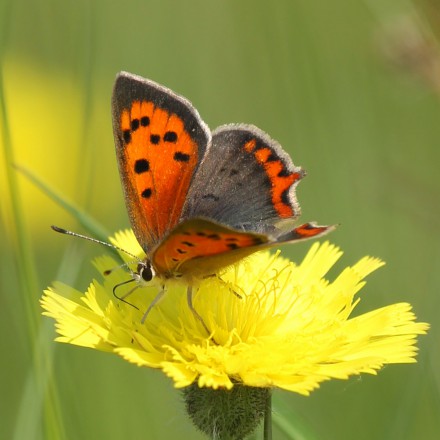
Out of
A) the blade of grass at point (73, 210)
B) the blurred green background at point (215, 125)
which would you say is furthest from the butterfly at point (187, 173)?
the blurred green background at point (215, 125)

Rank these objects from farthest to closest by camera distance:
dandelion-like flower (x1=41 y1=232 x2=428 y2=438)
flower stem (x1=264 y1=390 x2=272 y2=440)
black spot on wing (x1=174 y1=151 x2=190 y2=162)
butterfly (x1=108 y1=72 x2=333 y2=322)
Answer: black spot on wing (x1=174 y1=151 x2=190 y2=162), butterfly (x1=108 y1=72 x2=333 y2=322), dandelion-like flower (x1=41 y1=232 x2=428 y2=438), flower stem (x1=264 y1=390 x2=272 y2=440)

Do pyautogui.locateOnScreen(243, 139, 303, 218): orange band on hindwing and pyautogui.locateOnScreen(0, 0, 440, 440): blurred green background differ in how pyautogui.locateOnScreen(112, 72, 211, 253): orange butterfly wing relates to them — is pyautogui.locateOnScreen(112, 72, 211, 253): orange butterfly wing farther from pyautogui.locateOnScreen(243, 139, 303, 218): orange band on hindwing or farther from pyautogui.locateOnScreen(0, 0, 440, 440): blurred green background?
pyautogui.locateOnScreen(0, 0, 440, 440): blurred green background

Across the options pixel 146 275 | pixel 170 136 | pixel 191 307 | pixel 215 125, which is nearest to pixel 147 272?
pixel 146 275

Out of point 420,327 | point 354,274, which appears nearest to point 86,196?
point 354,274

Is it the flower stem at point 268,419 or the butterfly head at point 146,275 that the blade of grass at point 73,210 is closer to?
the butterfly head at point 146,275

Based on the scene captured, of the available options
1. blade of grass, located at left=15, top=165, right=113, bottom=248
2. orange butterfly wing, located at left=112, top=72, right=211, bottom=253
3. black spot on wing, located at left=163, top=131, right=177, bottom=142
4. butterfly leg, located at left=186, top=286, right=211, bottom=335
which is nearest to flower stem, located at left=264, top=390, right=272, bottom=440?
butterfly leg, located at left=186, top=286, right=211, bottom=335

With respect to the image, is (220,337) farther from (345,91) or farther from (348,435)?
(345,91)
